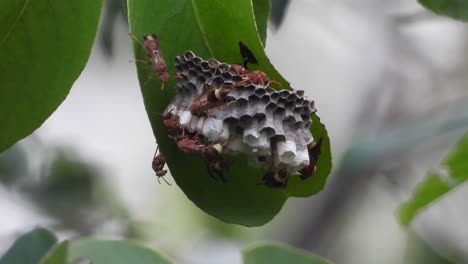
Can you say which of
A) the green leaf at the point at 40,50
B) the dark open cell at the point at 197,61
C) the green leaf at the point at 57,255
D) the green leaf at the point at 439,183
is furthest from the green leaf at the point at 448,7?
the green leaf at the point at 57,255

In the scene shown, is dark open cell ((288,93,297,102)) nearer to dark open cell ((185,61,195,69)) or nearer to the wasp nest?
the wasp nest

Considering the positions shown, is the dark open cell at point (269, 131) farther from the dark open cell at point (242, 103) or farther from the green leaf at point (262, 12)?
the green leaf at point (262, 12)

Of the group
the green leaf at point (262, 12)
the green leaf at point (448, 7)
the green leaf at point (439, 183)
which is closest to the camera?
the green leaf at point (262, 12)

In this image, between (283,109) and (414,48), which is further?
(414,48)

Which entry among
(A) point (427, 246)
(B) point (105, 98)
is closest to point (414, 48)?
(A) point (427, 246)

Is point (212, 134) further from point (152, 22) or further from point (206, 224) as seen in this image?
point (206, 224)

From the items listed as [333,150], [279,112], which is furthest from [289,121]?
[333,150]

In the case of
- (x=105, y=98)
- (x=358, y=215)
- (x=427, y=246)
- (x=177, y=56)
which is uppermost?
(x=177, y=56)
